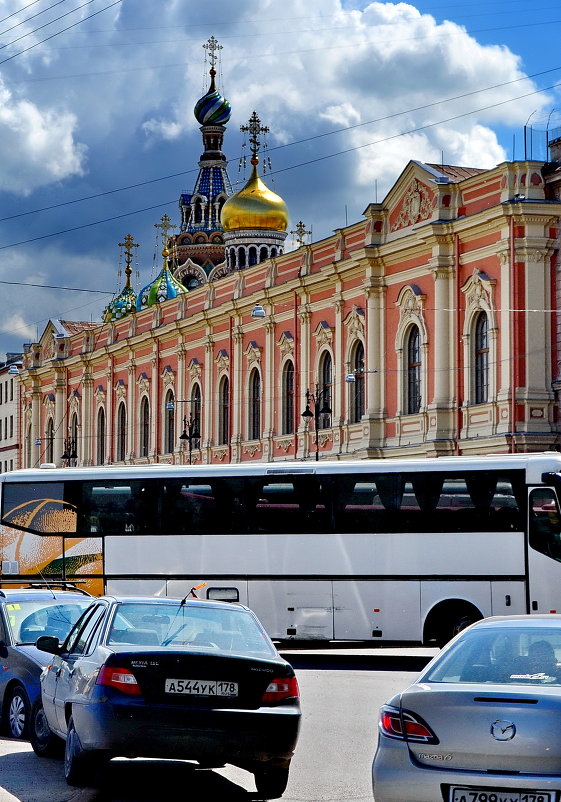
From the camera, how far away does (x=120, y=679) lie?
10078 millimetres

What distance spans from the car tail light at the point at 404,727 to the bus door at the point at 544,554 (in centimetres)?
1441

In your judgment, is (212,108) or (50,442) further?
(212,108)

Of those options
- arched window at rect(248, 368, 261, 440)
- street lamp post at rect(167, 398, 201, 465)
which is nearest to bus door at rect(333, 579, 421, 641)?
arched window at rect(248, 368, 261, 440)

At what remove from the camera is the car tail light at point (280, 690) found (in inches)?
404

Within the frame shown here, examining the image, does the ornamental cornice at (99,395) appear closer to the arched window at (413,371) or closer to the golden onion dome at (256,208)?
the golden onion dome at (256,208)

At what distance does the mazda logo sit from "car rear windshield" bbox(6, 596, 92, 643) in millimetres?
7546

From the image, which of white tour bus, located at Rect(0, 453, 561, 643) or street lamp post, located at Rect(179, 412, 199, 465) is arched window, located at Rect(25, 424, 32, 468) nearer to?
street lamp post, located at Rect(179, 412, 199, 465)

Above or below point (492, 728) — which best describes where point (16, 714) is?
below

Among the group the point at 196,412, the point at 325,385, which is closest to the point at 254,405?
the point at 196,412

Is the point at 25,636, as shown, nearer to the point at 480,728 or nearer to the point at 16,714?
the point at 16,714

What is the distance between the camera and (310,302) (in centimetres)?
5172

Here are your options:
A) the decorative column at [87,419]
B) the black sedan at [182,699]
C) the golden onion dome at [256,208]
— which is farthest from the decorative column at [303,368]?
the black sedan at [182,699]

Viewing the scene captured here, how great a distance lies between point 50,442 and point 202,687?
71403 millimetres

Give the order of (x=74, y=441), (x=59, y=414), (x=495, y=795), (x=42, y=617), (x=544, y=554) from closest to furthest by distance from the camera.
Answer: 1. (x=495, y=795)
2. (x=42, y=617)
3. (x=544, y=554)
4. (x=74, y=441)
5. (x=59, y=414)
